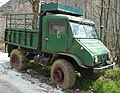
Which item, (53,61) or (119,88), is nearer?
(119,88)

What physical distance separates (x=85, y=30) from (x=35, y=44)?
1858 millimetres

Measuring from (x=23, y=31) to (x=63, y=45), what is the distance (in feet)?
7.34

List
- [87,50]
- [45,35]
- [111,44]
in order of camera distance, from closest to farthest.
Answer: [87,50], [45,35], [111,44]

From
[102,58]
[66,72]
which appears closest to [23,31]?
[66,72]

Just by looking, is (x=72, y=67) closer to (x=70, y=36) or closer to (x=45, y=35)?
(x=70, y=36)

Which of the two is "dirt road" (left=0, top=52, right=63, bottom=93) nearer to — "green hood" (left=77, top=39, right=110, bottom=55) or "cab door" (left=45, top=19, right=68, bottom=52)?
"cab door" (left=45, top=19, right=68, bottom=52)

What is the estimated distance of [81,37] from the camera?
6969 millimetres

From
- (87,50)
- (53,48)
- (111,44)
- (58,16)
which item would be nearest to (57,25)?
(58,16)

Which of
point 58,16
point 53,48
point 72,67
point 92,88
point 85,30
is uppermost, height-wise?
point 58,16

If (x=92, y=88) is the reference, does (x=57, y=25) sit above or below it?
above

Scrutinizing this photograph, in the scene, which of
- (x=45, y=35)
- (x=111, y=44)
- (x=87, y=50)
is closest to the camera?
(x=87, y=50)

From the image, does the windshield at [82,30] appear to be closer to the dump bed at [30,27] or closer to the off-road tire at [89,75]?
the dump bed at [30,27]

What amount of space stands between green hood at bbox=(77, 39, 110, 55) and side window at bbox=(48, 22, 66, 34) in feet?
2.33

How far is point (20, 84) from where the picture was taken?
22.4 feet
